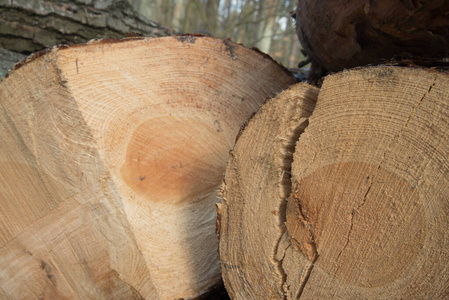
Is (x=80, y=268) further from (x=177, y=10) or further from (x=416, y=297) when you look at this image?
(x=177, y=10)

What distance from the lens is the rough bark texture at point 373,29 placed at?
1.25 metres

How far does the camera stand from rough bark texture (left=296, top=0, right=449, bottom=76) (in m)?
1.25

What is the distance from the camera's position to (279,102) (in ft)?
3.78

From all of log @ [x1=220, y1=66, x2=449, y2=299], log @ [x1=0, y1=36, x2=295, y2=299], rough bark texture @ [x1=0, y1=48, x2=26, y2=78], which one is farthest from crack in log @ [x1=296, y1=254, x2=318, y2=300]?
rough bark texture @ [x1=0, y1=48, x2=26, y2=78]

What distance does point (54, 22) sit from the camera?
2373mm

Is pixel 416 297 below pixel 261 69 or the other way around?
below

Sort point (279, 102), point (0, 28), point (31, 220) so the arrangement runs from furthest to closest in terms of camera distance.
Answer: point (0, 28), point (31, 220), point (279, 102)

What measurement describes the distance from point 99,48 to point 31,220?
0.72 meters

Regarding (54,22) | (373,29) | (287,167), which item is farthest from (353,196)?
(54,22)

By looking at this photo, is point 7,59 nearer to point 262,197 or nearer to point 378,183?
point 262,197

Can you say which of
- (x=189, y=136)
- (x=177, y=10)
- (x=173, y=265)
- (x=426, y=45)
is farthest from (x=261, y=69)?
(x=177, y=10)

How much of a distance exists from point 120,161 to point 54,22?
57.8 inches

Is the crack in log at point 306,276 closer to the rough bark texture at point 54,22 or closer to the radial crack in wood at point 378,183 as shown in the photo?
the radial crack in wood at point 378,183

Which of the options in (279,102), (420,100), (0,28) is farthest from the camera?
(0,28)
